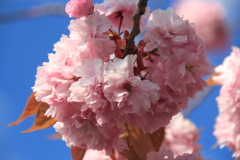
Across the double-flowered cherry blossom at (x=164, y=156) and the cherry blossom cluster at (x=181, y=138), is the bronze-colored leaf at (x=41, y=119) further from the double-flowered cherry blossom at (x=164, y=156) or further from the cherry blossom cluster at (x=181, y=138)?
the cherry blossom cluster at (x=181, y=138)

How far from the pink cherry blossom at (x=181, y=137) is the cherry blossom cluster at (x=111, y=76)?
59cm

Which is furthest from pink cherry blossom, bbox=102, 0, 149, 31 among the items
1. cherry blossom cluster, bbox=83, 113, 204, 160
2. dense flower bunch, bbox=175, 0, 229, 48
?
dense flower bunch, bbox=175, 0, 229, 48

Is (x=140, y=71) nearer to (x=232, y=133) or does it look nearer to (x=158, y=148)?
(x=158, y=148)

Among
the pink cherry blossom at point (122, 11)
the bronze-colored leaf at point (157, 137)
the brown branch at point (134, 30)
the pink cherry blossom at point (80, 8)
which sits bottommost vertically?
the bronze-colored leaf at point (157, 137)

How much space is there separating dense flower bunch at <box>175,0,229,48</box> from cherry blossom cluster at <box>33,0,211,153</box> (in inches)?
86.6

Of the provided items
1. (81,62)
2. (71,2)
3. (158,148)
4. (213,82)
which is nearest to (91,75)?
(81,62)

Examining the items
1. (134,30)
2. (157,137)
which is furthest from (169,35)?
(157,137)

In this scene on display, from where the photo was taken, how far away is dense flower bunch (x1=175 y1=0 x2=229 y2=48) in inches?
110

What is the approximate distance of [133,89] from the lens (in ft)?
1.89

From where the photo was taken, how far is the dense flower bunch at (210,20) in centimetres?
280

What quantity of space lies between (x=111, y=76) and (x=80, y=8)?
0.14 m

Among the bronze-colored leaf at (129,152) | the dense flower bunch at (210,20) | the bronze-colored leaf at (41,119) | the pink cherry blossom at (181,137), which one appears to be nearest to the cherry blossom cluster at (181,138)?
the pink cherry blossom at (181,137)

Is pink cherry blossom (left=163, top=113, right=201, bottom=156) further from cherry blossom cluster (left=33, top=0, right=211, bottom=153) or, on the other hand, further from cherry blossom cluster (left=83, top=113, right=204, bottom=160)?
cherry blossom cluster (left=33, top=0, right=211, bottom=153)

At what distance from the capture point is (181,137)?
123cm
